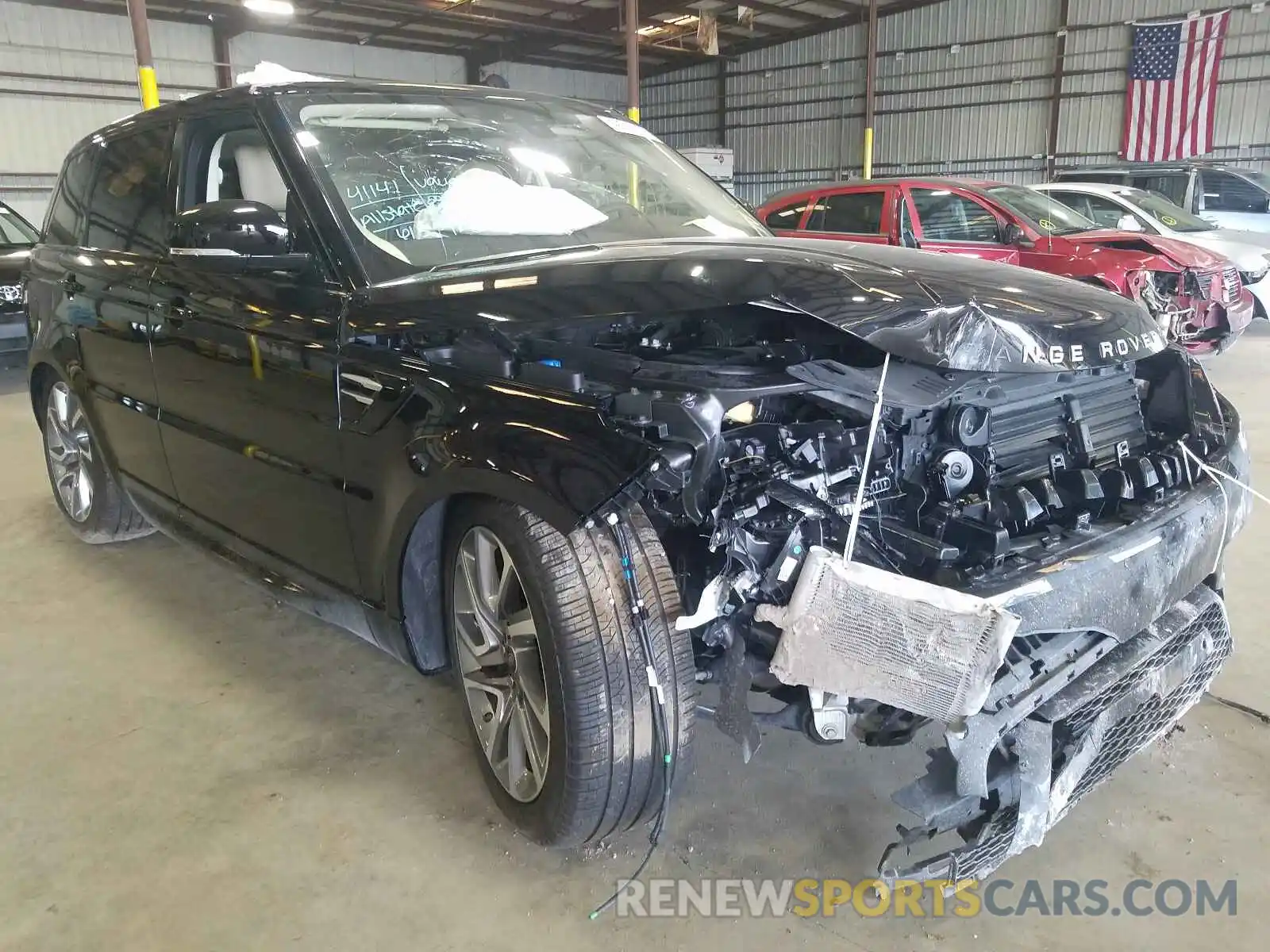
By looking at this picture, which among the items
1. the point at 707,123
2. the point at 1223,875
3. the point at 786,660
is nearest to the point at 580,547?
the point at 786,660

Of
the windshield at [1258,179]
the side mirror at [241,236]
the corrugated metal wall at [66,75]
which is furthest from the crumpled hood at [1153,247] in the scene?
the corrugated metal wall at [66,75]

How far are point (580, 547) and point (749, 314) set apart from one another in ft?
1.89

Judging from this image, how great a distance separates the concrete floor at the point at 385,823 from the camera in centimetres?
183

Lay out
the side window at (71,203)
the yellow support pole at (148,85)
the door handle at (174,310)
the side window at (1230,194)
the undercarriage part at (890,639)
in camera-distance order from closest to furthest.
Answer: the undercarriage part at (890,639) → the door handle at (174,310) → the side window at (71,203) → the yellow support pole at (148,85) → the side window at (1230,194)

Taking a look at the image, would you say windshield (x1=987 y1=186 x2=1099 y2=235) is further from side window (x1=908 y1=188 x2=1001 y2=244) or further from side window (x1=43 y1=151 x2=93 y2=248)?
side window (x1=43 y1=151 x2=93 y2=248)

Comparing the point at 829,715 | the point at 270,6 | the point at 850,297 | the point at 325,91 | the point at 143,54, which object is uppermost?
the point at 270,6

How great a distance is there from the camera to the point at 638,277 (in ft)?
5.90

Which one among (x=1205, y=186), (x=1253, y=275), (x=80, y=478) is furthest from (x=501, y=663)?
(x=1205, y=186)

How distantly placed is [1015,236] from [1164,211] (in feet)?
8.94

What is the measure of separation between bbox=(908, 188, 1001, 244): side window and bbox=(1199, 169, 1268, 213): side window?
15.7ft

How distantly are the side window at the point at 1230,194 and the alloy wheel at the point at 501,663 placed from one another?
11964mm

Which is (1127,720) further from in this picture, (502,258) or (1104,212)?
(1104,212)

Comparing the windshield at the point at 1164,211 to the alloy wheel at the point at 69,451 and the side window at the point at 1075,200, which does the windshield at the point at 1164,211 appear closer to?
the side window at the point at 1075,200

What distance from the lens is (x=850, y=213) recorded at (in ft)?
28.5
